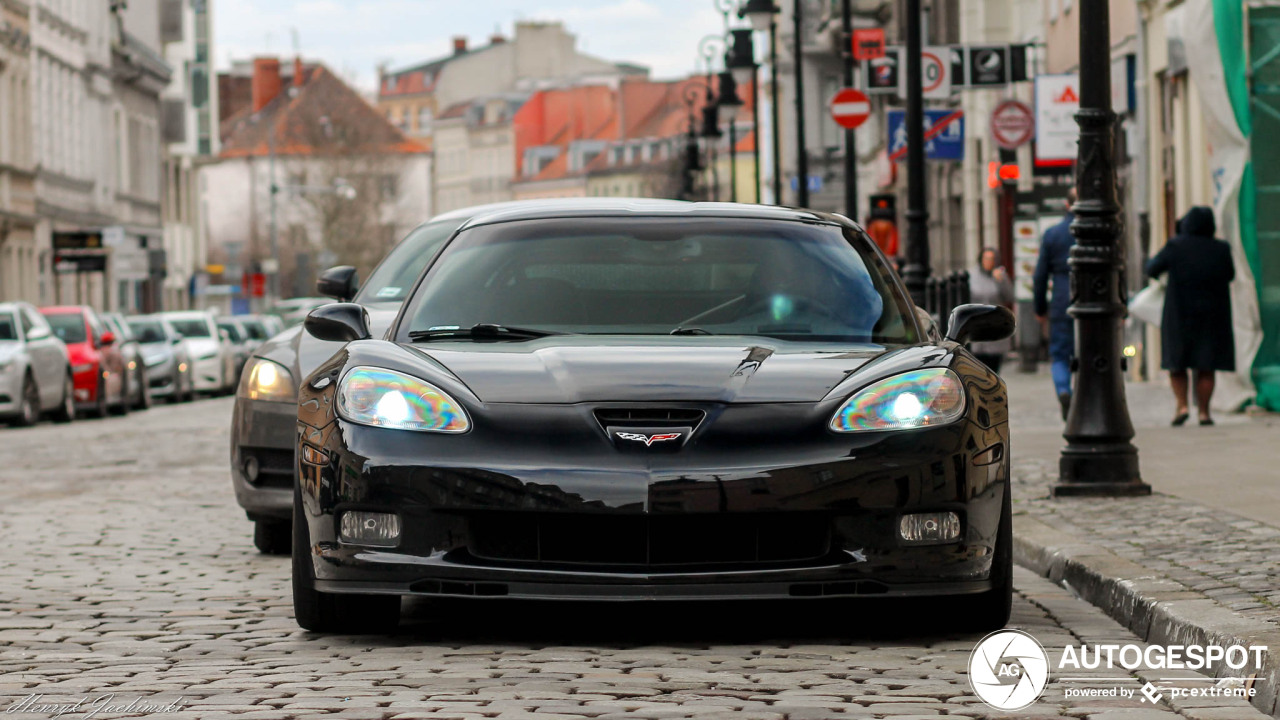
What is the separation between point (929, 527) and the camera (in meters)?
7.25

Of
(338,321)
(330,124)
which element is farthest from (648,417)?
(330,124)

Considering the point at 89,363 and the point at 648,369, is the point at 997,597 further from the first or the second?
the point at 89,363

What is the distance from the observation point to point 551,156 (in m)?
171

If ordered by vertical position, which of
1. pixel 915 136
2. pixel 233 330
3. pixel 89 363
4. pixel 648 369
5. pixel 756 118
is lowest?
pixel 89 363

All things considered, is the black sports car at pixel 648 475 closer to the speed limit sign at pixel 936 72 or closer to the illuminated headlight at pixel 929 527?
the illuminated headlight at pixel 929 527

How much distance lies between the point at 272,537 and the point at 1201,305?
1022cm

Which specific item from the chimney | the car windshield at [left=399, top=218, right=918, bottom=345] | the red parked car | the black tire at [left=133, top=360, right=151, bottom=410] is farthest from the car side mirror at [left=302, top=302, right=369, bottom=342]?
the chimney

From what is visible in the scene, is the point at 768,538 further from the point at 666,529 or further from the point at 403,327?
the point at 403,327

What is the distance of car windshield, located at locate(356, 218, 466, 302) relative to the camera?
11.8 metres

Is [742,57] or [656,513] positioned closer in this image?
[656,513]

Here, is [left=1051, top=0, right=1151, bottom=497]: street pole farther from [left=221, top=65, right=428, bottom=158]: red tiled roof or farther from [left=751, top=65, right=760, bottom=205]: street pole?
[left=221, top=65, right=428, bottom=158]: red tiled roof

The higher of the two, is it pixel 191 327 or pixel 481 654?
pixel 191 327

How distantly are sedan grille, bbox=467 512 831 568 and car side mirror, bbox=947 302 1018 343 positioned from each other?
1.51m

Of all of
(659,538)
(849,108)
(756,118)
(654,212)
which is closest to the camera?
(659,538)
